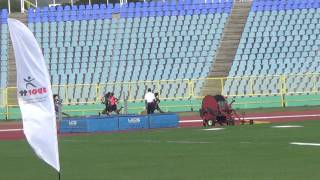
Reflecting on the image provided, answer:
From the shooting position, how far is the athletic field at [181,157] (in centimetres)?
1330

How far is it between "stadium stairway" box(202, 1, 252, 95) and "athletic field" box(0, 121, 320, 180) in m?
20.4

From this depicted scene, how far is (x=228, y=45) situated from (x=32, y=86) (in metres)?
40.9

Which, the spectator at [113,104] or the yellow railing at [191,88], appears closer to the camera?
the spectator at [113,104]

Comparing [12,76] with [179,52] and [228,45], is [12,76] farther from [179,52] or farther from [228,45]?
[228,45]

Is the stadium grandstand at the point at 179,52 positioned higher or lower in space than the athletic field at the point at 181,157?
higher

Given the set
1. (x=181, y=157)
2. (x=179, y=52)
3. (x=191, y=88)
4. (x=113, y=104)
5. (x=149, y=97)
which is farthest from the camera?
(x=179, y=52)

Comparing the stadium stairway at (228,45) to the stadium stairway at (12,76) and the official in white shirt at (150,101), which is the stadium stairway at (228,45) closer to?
the official in white shirt at (150,101)

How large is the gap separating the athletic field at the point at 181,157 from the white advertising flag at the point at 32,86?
3.75 metres

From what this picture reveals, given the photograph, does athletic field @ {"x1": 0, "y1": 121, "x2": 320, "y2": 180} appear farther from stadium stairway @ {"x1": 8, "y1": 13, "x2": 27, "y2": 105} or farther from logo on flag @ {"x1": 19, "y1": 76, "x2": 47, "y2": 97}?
stadium stairway @ {"x1": 8, "y1": 13, "x2": 27, "y2": 105}

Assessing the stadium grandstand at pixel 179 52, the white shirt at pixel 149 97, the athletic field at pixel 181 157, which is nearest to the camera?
the athletic field at pixel 181 157

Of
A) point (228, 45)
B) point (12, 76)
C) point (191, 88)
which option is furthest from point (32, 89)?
point (228, 45)

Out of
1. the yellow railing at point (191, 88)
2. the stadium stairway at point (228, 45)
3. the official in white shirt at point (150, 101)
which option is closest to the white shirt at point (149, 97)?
the official in white shirt at point (150, 101)

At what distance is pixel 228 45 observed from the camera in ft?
163

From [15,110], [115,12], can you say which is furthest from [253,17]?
[15,110]
